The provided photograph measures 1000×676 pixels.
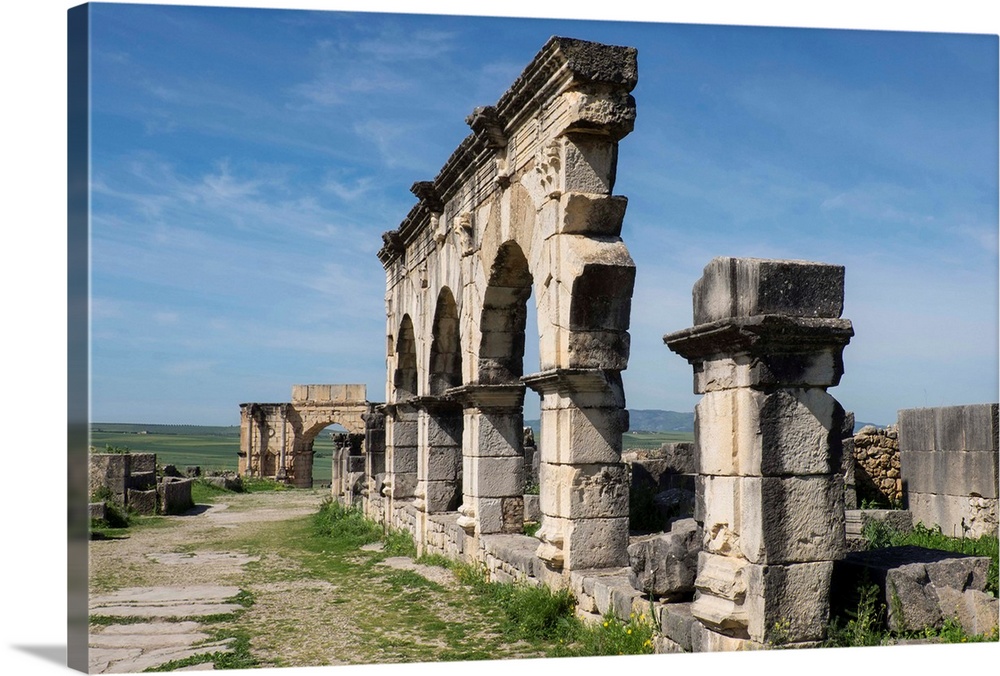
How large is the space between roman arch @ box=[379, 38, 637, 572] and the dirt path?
1171 mm

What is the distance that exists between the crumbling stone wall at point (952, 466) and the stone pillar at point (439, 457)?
5.96 metres

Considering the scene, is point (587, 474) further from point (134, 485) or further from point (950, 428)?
point (134, 485)

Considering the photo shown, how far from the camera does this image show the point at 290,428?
34.6m

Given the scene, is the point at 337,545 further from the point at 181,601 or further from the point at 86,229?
the point at 86,229

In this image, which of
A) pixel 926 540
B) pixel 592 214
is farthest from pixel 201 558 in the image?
pixel 926 540

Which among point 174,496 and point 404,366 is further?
point 174,496

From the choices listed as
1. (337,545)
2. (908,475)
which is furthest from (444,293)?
(908,475)

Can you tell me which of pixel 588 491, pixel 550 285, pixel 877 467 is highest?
pixel 550 285

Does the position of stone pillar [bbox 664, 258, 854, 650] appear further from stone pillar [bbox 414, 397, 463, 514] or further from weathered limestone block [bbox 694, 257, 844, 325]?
stone pillar [bbox 414, 397, 463, 514]

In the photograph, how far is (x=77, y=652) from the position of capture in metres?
5.49

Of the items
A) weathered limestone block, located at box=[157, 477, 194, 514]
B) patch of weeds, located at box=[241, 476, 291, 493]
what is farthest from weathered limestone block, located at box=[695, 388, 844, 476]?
patch of weeds, located at box=[241, 476, 291, 493]

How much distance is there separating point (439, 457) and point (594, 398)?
19.5ft

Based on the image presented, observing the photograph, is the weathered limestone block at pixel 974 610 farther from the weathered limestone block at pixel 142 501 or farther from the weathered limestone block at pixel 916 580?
the weathered limestone block at pixel 142 501

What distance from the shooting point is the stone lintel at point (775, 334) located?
505 cm
